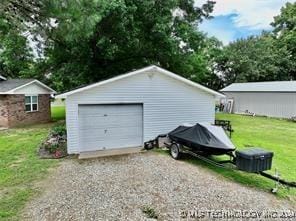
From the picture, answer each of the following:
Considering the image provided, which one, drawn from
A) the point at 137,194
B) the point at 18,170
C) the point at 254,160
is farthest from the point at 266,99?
the point at 18,170

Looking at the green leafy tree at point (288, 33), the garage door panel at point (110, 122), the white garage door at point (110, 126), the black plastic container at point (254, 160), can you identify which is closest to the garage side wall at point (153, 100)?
the white garage door at point (110, 126)

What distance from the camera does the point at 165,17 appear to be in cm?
1512

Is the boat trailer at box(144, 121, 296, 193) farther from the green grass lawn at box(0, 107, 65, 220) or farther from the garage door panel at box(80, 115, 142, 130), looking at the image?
the green grass lawn at box(0, 107, 65, 220)

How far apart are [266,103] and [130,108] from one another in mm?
18598

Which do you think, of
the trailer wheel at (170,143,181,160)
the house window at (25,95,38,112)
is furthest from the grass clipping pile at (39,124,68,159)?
the house window at (25,95,38,112)

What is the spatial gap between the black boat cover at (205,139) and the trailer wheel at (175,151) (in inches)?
8.3

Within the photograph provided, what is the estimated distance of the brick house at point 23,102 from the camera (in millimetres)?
17250

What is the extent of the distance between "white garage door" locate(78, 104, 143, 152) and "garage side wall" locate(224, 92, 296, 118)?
17439 millimetres

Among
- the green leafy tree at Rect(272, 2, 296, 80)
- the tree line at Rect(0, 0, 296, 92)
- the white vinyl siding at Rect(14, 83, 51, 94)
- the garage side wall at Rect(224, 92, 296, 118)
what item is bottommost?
the garage side wall at Rect(224, 92, 296, 118)

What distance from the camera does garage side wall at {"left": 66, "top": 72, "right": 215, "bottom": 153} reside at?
10617 mm

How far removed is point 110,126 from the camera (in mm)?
11320

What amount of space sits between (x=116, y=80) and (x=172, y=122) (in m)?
3.43

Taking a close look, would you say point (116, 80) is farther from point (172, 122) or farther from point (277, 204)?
point (277, 204)

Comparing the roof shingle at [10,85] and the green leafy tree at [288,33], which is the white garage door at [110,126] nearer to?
the roof shingle at [10,85]
